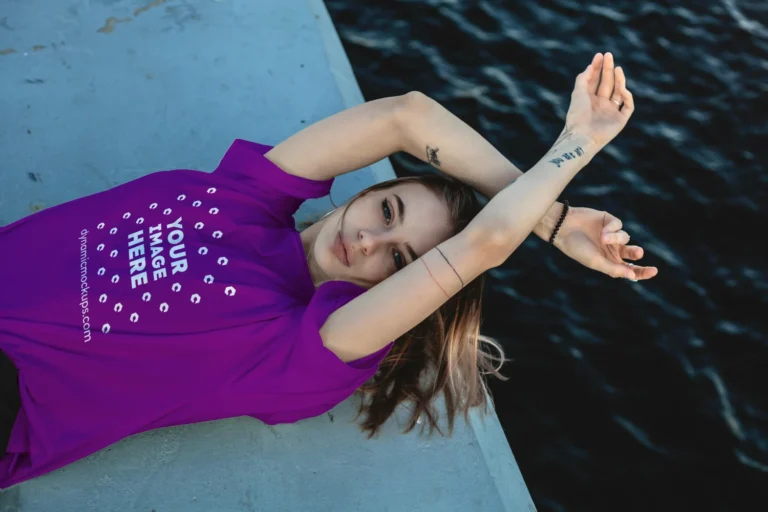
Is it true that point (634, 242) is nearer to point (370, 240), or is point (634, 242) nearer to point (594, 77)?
point (594, 77)

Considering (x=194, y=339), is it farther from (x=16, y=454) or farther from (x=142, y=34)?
(x=142, y=34)

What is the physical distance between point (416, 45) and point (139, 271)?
4.07 metres

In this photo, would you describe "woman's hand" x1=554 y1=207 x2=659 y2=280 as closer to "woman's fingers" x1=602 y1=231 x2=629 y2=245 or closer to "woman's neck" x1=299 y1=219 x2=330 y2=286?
"woman's fingers" x1=602 y1=231 x2=629 y2=245

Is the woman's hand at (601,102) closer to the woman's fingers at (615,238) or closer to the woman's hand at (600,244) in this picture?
the woman's hand at (600,244)

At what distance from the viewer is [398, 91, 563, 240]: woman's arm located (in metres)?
3.00

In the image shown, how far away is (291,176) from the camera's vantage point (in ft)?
10.2

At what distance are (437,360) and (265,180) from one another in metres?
0.98

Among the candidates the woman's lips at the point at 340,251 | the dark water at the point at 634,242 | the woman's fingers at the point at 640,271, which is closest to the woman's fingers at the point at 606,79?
the woman's fingers at the point at 640,271

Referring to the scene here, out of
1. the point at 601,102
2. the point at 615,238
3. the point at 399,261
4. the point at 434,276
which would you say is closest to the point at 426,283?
the point at 434,276

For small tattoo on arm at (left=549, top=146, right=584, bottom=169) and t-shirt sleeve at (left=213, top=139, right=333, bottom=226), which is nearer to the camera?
small tattoo on arm at (left=549, top=146, right=584, bottom=169)

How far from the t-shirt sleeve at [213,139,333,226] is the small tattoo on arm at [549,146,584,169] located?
0.93 metres

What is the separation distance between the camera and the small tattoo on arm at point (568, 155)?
2.81 meters

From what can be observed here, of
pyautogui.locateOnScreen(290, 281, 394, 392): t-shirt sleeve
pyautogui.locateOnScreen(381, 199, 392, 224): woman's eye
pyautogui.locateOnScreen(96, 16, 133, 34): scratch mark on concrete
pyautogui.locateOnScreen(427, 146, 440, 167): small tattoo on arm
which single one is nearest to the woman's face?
pyautogui.locateOnScreen(381, 199, 392, 224): woman's eye

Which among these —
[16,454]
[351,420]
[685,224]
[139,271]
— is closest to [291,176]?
[139,271]
